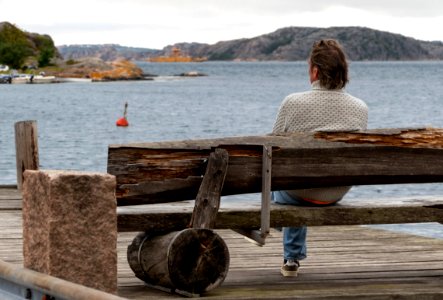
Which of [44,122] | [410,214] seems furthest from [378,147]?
[44,122]

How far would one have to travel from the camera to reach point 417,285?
7035mm

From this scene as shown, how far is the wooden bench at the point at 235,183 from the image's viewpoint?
6.30 meters

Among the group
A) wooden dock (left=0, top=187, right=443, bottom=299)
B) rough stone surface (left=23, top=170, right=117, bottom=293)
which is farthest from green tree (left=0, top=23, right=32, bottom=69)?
rough stone surface (left=23, top=170, right=117, bottom=293)

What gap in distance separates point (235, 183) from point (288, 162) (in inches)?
14.1

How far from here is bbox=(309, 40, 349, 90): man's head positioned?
273 inches

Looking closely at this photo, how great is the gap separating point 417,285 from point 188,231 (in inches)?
67.6

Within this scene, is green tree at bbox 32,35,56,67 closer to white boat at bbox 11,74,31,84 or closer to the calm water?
white boat at bbox 11,74,31,84

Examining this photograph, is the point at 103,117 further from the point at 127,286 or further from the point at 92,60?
the point at 92,60

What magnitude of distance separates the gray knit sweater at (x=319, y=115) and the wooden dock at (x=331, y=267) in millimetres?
614

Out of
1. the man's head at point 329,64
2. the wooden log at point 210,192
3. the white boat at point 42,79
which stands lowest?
the white boat at point 42,79

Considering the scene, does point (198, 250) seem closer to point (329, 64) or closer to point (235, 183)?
point (235, 183)

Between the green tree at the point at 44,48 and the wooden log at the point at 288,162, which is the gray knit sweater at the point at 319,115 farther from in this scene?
the green tree at the point at 44,48

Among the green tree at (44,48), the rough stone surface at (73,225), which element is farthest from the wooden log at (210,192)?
the green tree at (44,48)

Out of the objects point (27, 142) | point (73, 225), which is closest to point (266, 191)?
point (73, 225)
